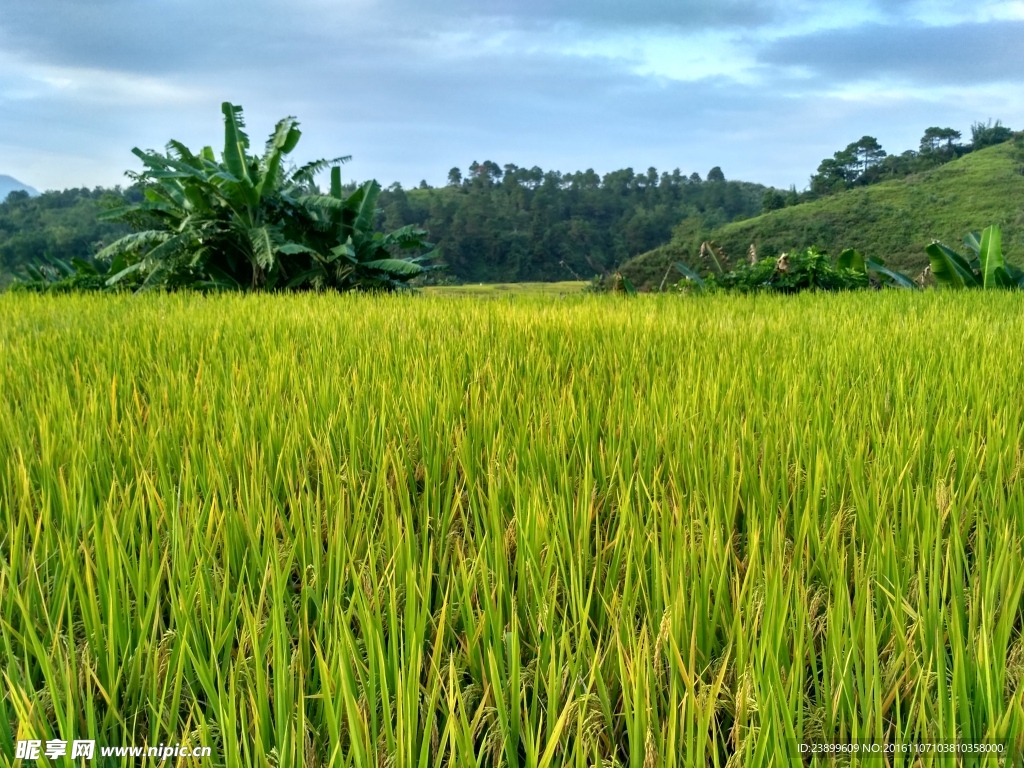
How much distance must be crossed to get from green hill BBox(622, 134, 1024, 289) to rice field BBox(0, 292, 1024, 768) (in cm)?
2497

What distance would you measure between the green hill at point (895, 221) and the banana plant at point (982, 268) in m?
19.8

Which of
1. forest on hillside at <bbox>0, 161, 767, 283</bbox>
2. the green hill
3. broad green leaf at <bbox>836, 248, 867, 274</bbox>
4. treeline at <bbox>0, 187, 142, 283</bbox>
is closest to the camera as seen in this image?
broad green leaf at <bbox>836, 248, 867, 274</bbox>

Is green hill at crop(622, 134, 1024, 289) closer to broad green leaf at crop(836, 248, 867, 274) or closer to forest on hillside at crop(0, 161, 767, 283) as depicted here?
forest on hillside at crop(0, 161, 767, 283)

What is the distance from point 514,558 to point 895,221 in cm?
3690

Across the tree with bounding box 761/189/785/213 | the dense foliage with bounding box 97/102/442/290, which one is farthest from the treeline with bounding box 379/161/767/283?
the dense foliage with bounding box 97/102/442/290

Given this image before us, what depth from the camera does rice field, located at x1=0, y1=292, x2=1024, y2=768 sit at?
599 millimetres

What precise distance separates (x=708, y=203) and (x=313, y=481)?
54.1 metres

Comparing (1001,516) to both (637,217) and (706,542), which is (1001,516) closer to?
(706,542)

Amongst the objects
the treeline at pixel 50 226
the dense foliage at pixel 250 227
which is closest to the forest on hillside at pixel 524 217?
the treeline at pixel 50 226

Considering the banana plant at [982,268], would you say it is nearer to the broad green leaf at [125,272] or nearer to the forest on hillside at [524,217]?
the broad green leaf at [125,272]

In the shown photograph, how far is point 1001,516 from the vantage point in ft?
3.00

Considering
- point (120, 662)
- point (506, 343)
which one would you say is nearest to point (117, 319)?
point (506, 343)

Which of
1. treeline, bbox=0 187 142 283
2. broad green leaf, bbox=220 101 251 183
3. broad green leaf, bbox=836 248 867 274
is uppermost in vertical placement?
treeline, bbox=0 187 142 283

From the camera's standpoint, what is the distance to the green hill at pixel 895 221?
28703 mm
